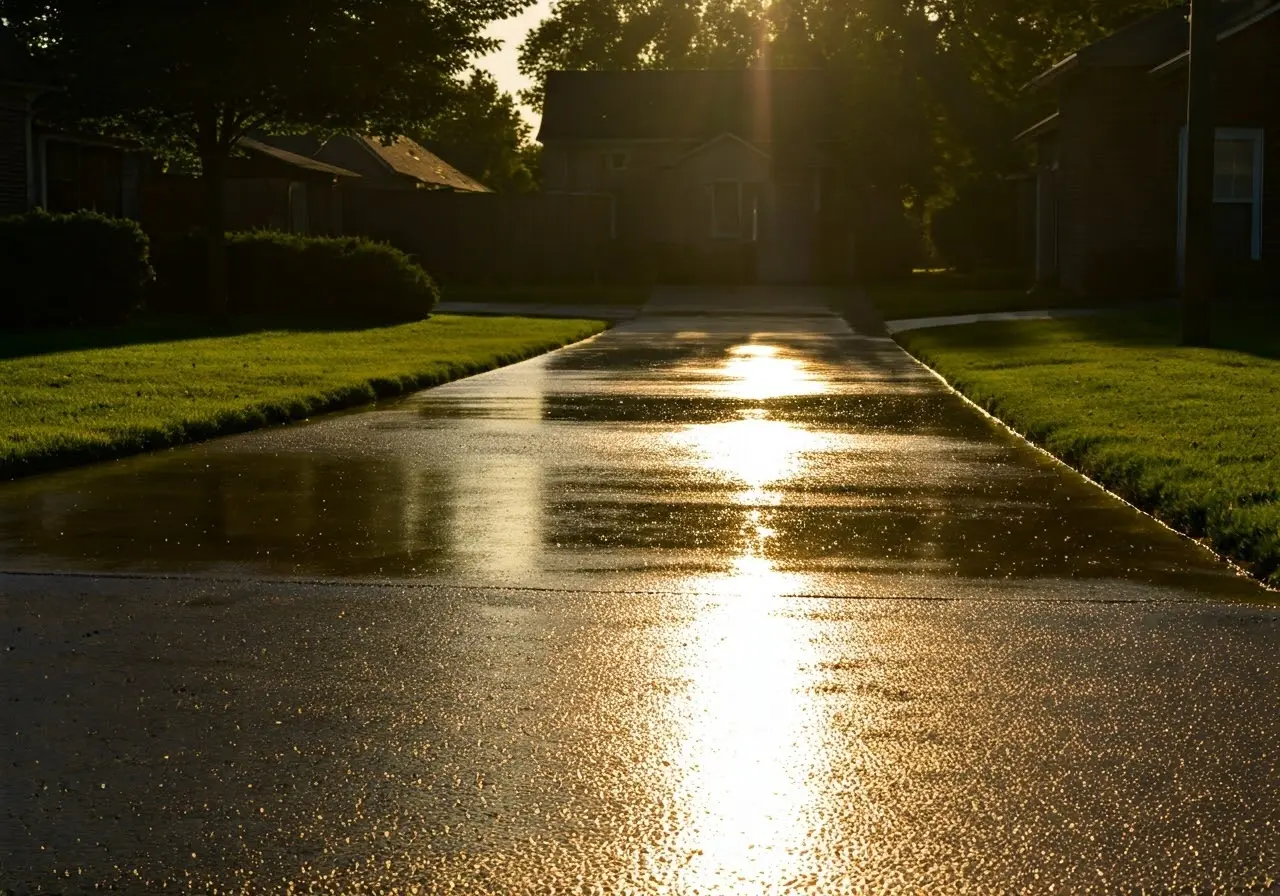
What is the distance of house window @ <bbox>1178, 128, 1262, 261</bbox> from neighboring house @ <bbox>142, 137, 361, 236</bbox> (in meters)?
21.6

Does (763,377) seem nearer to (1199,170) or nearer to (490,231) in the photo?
(1199,170)

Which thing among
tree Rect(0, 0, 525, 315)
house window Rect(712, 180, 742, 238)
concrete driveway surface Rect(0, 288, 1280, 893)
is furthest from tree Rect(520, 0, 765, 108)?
concrete driveway surface Rect(0, 288, 1280, 893)

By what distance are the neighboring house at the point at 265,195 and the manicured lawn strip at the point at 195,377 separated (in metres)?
16.6

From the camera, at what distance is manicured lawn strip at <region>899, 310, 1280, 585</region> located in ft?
32.4

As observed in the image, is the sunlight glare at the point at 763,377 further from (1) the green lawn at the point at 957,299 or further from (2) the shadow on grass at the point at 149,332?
(1) the green lawn at the point at 957,299

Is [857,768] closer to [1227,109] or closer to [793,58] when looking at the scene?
[1227,109]

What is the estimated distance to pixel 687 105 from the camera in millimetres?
62344

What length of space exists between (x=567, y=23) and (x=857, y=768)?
304 ft

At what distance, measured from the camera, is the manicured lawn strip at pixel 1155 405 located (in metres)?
9.88

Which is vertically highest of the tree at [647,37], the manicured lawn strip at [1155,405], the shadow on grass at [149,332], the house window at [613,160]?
the tree at [647,37]

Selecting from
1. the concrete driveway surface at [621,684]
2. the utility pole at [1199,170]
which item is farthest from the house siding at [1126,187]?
the concrete driveway surface at [621,684]

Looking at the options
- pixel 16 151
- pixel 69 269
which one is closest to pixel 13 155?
pixel 16 151

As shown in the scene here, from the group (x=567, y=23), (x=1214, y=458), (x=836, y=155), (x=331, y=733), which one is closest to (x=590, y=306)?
(x=836, y=155)

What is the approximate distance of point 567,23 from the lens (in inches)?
3743
